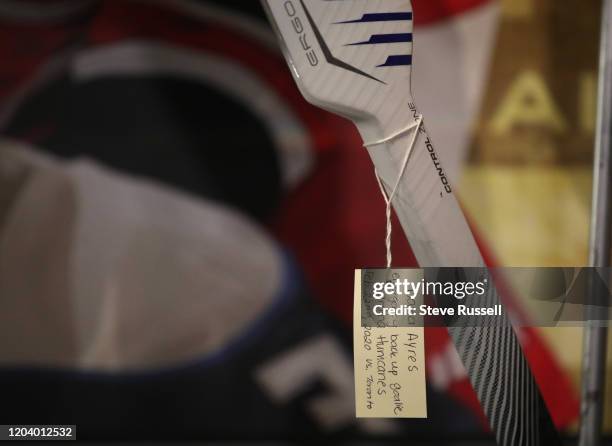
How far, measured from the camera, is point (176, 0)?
244 centimetres

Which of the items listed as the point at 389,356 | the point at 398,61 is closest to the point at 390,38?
the point at 398,61

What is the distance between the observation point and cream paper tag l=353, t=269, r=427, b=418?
1004 millimetres

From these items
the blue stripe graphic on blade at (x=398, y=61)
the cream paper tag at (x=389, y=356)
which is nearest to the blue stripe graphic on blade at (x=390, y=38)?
the blue stripe graphic on blade at (x=398, y=61)

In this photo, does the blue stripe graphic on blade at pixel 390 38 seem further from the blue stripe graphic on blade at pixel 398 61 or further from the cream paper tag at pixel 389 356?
the cream paper tag at pixel 389 356

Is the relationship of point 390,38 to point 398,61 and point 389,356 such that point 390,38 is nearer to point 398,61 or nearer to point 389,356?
point 398,61

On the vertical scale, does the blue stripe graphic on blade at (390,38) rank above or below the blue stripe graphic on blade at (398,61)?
above

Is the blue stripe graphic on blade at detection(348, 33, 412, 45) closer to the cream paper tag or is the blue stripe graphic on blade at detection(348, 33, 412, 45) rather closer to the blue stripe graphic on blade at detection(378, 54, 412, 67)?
the blue stripe graphic on blade at detection(378, 54, 412, 67)

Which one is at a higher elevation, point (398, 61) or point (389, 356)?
point (398, 61)

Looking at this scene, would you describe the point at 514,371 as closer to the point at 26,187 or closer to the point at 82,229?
the point at 82,229

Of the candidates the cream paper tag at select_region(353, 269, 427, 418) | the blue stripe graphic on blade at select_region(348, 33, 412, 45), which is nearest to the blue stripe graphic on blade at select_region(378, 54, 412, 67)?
the blue stripe graphic on blade at select_region(348, 33, 412, 45)

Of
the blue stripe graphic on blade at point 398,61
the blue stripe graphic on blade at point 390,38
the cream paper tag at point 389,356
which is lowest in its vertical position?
the cream paper tag at point 389,356

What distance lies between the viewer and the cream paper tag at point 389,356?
3.29ft

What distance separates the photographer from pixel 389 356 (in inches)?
39.7

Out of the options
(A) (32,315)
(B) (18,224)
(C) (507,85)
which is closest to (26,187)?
(B) (18,224)
